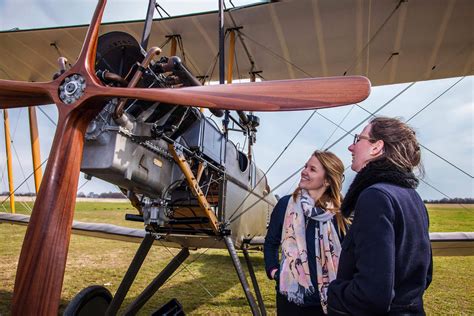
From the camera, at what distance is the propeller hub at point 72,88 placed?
183 centimetres

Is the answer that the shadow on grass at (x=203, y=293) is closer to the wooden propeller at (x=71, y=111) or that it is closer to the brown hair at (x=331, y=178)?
the brown hair at (x=331, y=178)

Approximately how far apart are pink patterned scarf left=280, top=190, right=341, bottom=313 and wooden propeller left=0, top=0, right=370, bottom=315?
0.65m

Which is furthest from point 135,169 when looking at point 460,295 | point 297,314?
point 460,295

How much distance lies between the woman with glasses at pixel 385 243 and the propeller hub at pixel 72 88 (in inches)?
58.1

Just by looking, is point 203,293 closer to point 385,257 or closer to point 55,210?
point 55,210

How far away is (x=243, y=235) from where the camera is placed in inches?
164

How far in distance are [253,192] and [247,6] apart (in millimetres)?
2644

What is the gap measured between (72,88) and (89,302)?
222cm

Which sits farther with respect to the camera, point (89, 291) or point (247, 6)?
point (247, 6)

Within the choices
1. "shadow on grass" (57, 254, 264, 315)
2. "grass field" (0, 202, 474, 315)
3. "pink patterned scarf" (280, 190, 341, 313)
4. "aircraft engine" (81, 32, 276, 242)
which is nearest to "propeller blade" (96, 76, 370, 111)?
"aircraft engine" (81, 32, 276, 242)

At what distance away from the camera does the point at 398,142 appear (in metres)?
1.35

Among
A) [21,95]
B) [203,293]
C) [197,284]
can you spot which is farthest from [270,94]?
[197,284]

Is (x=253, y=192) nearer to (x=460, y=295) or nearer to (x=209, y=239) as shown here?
(x=209, y=239)

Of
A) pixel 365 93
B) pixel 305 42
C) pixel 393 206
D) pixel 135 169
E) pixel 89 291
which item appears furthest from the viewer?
pixel 305 42
